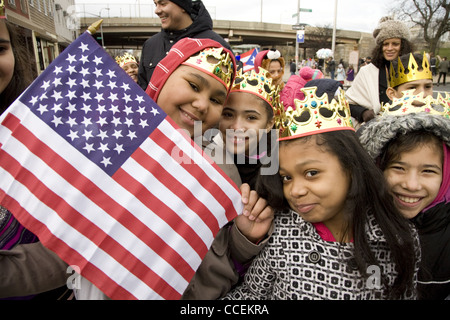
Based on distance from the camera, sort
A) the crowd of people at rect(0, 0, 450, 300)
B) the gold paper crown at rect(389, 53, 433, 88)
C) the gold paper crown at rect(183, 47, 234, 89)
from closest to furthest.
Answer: the crowd of people at rect(0, 0, 450, 300)
the gold paper crown at rect(183, 47, 234, 89)
the gold paper crown at rect(389, 53, 433, 88)

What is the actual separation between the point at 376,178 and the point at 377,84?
2.74 metres

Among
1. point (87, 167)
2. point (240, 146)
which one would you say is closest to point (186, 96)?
point (240, 146)

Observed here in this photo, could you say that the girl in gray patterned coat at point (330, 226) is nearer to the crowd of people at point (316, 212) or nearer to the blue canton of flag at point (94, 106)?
the crowd of people at point (316, 212)

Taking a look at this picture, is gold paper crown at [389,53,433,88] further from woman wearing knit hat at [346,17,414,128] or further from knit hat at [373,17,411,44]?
knit hat at [373,17,411,44]

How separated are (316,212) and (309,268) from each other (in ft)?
1.00

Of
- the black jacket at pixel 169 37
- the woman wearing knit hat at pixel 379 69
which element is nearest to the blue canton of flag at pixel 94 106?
the black jacket at pixel 169 37

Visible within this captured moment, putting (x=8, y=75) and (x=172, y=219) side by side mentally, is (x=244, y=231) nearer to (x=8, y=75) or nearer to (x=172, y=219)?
(x=172, y=219)

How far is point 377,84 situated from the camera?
393 centimetres

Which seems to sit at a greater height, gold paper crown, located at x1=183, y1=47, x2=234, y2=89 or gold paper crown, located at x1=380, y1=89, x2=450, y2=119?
gold paper crown, located at x1=183, y1=47, x2=234, y2=89

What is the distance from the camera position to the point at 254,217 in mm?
Result: 1698

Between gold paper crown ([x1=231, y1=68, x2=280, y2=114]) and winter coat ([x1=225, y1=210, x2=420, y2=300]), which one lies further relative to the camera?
gold paper crown ([x1=231, y1=68, x2=280, y2=114])

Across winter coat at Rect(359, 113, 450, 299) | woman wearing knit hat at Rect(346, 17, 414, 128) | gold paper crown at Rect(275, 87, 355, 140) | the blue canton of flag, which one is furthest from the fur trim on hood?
woman wearing knit hat at Rect(346, 17, 414, 128)

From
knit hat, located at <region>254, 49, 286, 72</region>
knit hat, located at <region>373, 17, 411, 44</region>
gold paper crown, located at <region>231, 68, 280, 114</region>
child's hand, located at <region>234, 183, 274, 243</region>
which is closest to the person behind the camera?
child's hand, located at <region>234, 183, 274, 243</region>

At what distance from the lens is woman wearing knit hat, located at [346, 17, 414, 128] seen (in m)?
3.87
